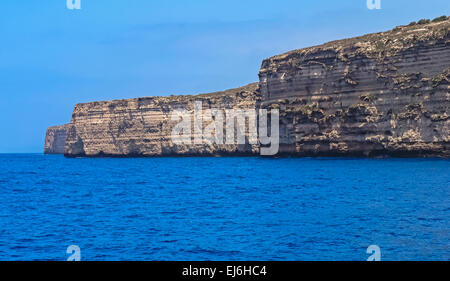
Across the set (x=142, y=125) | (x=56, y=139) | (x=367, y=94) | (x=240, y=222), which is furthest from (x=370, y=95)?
(x=56, y=139)

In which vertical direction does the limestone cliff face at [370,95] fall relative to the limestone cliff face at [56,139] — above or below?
above

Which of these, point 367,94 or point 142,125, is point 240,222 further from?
point 142,125

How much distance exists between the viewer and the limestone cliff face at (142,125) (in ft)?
335

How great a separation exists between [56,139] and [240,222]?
173873 millimetres

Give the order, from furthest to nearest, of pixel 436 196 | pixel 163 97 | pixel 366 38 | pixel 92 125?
1. pixel 92 125
2. pixel 163 97
3. pixel 366 38
4. pixel 436 196

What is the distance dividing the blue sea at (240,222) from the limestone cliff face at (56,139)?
14597 cm

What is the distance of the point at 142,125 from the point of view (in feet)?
366

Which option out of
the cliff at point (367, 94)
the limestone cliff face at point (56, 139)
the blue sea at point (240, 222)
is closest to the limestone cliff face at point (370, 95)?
the cliff at point (367, 94)

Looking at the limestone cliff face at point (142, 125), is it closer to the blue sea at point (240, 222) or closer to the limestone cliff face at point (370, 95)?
the limestone cliff face at point (370, 95)

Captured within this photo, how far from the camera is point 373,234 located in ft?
61.3

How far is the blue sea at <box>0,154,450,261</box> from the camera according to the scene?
1673 cm
